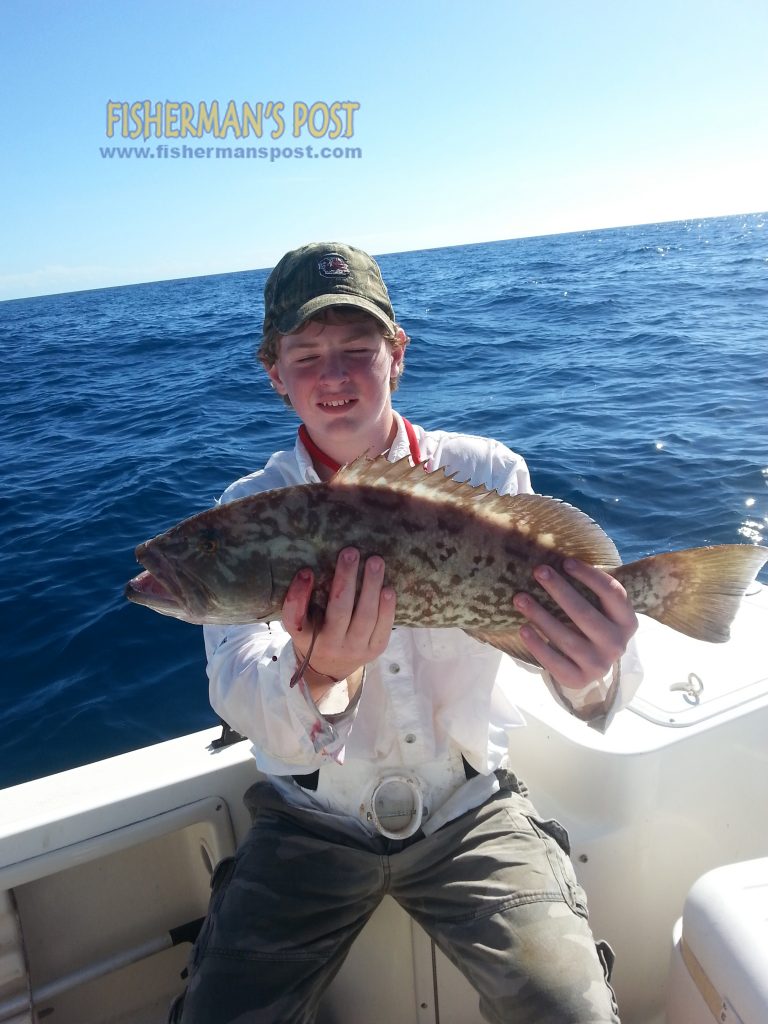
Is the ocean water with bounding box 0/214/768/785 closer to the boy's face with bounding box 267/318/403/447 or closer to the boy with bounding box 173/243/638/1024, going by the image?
the boy with bounding box 173/243/638/1024

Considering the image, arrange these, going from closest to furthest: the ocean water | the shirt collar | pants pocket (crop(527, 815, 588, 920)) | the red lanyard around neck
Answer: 1. pants pocket (crop(527, 815, 588, 920))
2. the shirt collar
3. the red lanyard around neck
4. the ocean water

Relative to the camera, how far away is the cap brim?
127 inches

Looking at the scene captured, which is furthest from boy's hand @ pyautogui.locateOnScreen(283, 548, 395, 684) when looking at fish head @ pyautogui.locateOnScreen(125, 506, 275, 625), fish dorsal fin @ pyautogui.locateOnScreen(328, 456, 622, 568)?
fish dorsal fin @ pyautogui.locateOnScreen(328, 456, 622, 568)

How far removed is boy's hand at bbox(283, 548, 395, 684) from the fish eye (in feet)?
1.08

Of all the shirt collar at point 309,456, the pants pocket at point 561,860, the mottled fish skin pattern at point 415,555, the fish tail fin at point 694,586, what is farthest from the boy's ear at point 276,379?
the pants pocket at point 561,860

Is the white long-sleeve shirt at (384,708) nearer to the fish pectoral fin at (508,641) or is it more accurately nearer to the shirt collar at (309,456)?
the shirt collar at (309,456)

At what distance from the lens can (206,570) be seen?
2.56 metres

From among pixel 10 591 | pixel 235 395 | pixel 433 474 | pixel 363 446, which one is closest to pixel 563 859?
pixel 433 474

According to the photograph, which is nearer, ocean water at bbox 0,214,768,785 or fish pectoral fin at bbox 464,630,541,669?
fish pectoral fin at bbox 464,630,541,669

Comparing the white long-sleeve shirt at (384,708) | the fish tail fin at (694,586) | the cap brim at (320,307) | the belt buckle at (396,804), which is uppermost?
the cap brim at (320,307)

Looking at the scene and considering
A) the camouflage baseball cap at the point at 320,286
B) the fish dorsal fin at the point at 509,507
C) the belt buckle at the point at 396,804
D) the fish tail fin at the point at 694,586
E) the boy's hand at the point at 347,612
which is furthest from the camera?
the camouflage baseball cap at the point at 320,286

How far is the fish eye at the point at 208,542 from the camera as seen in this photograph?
2.57 metres

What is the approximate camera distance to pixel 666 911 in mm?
3549

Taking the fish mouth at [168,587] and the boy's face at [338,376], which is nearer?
the fish mouth at [168,587]
